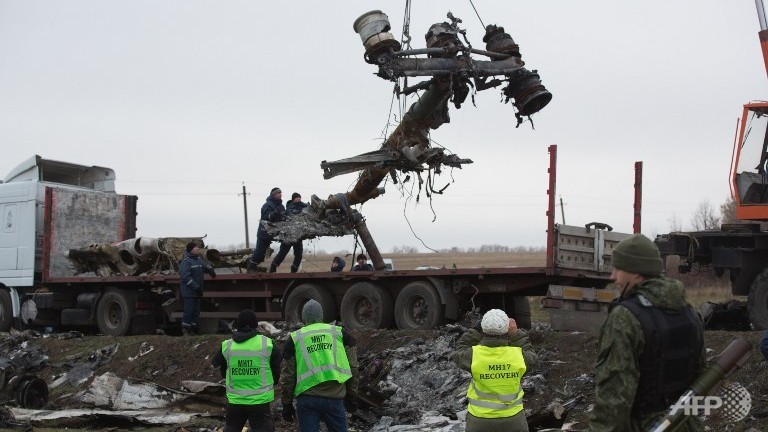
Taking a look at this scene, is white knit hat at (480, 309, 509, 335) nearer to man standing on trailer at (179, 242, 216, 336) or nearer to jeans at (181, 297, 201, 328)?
man standing on trailer at (179, 242, 216, 336)

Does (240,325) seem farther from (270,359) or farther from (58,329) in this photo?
(58,329)

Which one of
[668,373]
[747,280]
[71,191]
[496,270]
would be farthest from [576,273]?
[71,191]

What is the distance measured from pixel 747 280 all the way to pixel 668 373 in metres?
8.84

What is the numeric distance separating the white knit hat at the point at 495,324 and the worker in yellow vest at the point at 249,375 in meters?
2.28

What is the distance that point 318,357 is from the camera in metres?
7.27

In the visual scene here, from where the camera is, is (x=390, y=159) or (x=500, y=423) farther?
(x=390, y=159)

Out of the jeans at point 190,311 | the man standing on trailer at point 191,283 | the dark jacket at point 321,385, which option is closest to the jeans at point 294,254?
the man standing on trailer at point 191,283

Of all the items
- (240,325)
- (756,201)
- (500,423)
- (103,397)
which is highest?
(756,201)

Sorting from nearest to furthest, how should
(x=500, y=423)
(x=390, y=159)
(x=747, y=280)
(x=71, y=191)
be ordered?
(x=500, y=423) < (x=747, y=280) < (x=390, y=159) < (x=71, y=191)

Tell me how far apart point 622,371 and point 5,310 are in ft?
57.2

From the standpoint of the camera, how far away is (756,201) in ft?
40.1

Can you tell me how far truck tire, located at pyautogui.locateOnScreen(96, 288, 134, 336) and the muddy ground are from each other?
2195 millimetres

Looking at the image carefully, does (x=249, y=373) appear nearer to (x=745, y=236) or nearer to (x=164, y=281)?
(x=745, y=236)

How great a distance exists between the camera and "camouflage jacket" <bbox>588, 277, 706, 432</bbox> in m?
3.82
